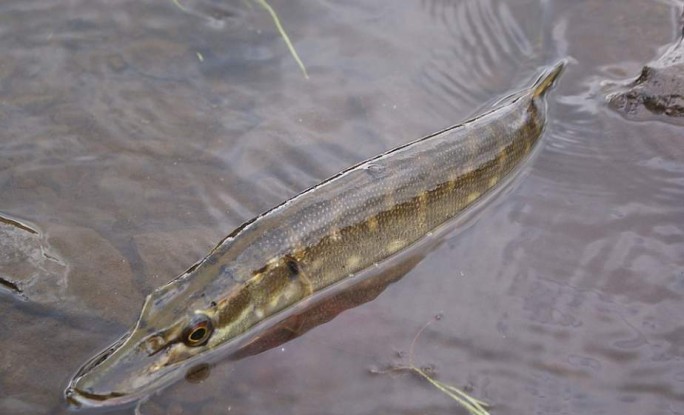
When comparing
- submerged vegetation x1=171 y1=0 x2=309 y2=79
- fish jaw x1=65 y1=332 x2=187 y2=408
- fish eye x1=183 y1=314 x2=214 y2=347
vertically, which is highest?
submerged vegetation x1=171 y1=0 x2=309 y2=79

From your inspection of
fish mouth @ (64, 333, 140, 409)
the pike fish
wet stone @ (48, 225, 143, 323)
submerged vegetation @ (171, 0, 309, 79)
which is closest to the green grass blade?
submerged vegetation @ (171, 0, 309, 79)

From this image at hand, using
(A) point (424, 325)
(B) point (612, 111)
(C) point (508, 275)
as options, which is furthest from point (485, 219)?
(B) point (612, 111)

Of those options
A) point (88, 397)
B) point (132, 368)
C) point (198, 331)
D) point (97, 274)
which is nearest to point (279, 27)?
point (97, 274)

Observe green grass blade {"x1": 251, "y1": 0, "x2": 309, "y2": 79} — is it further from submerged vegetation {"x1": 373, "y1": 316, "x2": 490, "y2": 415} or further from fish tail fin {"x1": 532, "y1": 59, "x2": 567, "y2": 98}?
submerged vegetation {"x1": 373, "y1": 316, "x2": 490, "y2": 415}

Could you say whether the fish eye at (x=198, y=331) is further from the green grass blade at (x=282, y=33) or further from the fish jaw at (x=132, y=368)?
the green grass blade at (x=282, y=33)

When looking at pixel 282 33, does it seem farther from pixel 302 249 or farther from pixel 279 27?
pixel 302 249

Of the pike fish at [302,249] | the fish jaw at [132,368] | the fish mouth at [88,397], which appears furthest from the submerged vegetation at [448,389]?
the fish mouth at [88,397]

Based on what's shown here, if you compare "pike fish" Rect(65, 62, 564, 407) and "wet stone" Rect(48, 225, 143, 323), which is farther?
"wet stone" Rect(48, 225, 143, 323)
